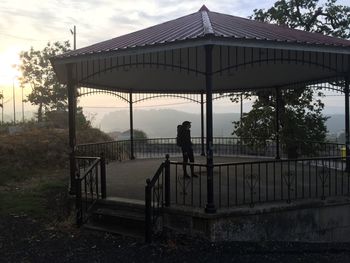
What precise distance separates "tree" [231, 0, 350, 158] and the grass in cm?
846

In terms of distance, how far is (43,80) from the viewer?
36.0m

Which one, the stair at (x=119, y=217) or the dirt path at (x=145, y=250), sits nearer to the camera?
the dirt path at (x=145, y=250)

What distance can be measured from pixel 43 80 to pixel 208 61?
30.5 metres

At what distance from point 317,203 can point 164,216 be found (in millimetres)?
3175

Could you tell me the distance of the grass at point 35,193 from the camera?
10500 millimetres

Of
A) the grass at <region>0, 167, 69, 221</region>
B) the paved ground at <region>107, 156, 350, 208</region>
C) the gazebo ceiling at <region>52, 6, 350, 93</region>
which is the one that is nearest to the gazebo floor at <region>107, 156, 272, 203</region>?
the paved ground at <region>107, 156, 350, 208</region>

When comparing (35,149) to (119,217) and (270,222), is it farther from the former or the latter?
(270,222)

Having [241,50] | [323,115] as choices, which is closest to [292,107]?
[323,115]

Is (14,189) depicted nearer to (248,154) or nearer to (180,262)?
(180,262)

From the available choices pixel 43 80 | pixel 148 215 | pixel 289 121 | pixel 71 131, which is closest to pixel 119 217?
pixel 148 215

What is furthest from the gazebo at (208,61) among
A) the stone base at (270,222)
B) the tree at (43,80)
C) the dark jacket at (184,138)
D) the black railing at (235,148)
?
the tree at (43,80)

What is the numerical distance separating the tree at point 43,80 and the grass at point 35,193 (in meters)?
18.5

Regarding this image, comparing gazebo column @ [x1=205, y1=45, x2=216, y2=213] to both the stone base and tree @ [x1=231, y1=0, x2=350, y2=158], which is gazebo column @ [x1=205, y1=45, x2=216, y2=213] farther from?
tree @ [x1=231, y1=0, x2=350, y2=158]

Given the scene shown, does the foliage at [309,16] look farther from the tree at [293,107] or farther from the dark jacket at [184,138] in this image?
the dark jacket at [184,138]
